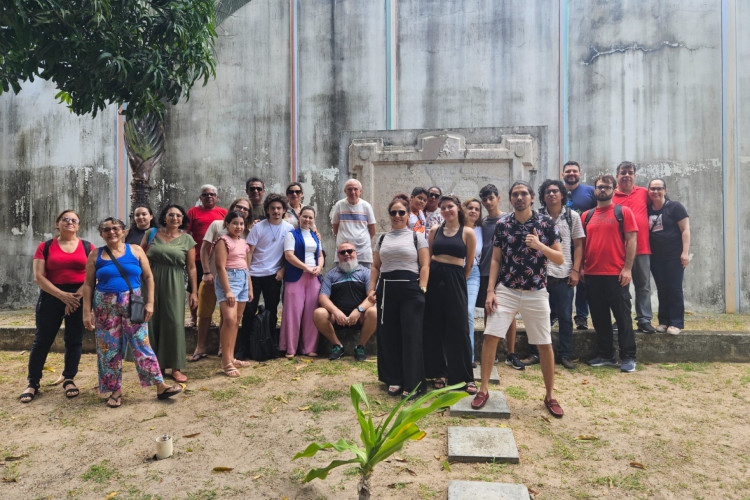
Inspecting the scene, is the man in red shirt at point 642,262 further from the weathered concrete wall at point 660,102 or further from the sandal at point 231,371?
the sandal at point 231,371

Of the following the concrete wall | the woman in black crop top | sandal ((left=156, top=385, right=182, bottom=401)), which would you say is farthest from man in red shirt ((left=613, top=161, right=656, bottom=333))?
sandal ((left=156, top=385, right=182, bottom=401))

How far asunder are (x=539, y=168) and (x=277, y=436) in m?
5.23

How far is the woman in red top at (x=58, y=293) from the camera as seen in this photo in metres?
4.60

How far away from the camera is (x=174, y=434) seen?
377 centimetres

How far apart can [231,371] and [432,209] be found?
2873mm

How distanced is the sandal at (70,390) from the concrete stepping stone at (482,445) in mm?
3326

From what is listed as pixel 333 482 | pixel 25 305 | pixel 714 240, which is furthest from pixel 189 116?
pixel 714 240

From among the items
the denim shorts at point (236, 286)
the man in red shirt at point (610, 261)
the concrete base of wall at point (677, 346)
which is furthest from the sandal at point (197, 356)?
the man in red shirt at point (610, 261)

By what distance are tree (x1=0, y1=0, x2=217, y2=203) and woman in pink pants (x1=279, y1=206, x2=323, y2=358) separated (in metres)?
1.97

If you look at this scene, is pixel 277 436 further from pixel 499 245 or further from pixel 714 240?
pixel 714 240

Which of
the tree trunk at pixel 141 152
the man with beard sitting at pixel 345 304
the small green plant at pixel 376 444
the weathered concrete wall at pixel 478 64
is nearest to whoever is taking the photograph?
the small green plant at pixel 376 444

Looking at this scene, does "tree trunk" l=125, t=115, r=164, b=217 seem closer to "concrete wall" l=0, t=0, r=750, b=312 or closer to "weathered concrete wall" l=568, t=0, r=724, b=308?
"concrete wall" l=0, t=0, r=750, b=312

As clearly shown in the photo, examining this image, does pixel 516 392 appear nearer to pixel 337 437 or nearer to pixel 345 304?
pixel 337 437

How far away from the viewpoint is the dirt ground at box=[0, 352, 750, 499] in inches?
118
